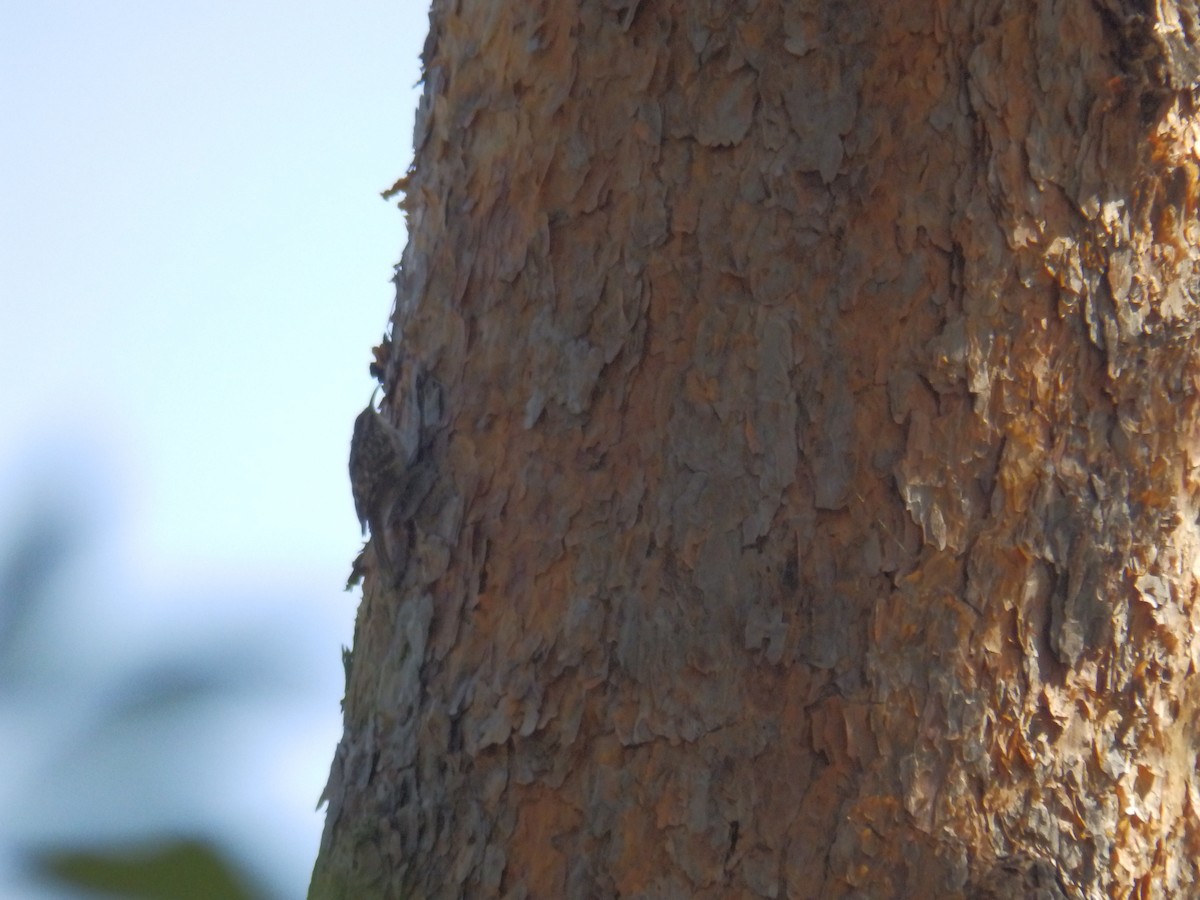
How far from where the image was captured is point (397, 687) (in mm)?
969

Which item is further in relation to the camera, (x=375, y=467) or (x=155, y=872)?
(x=375, y=467)

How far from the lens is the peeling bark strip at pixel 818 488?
2.84 ft

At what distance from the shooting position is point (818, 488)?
2.93 ft

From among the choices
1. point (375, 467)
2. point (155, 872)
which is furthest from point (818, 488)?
point (155, 872)

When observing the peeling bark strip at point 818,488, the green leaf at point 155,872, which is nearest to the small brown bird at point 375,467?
the peeling bark strip at point 818,488

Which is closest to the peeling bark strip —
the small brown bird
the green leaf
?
the small brown bird

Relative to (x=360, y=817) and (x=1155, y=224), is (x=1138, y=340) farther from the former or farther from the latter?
(x=360, y=817)

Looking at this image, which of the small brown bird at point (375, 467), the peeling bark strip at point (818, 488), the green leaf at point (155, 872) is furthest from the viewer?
the small brown bird at point (375, 467)

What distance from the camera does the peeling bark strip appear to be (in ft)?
2.84

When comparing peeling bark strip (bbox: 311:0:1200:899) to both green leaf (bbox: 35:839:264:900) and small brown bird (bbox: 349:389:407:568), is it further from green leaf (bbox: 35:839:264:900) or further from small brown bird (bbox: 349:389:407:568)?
green leaf (bbox: 35:839:264:900)

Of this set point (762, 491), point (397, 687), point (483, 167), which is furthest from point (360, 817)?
point (483, 167)

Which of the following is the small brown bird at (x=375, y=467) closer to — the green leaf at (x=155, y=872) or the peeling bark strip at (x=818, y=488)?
the peeling bark strip at (x=818, y=488)

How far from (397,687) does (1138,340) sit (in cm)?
66

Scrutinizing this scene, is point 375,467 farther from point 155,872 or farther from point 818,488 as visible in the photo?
point 155,872
